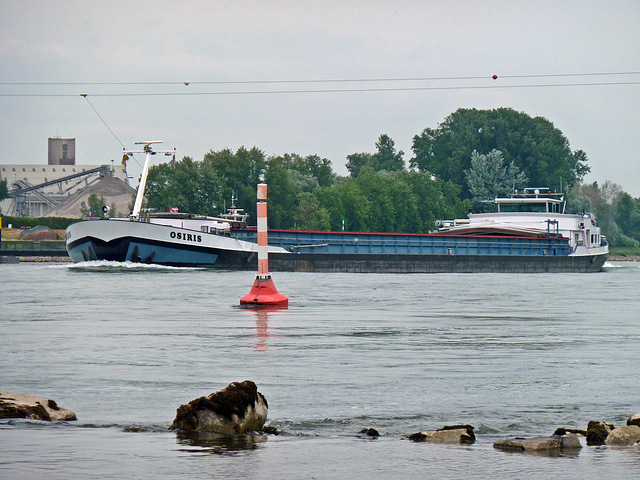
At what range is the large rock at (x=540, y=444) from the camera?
7051 mm

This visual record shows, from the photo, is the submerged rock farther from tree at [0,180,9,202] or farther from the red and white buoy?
tree at [0,180,9,202]

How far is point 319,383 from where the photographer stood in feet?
33.9

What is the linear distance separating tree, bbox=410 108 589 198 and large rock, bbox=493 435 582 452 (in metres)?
125

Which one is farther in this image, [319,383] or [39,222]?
[39,222]

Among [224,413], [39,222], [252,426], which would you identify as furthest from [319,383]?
[39,222]

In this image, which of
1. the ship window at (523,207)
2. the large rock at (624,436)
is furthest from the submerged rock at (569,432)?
the ship window at (523,207)

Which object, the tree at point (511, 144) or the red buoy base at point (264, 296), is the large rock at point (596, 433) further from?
the tree at point (511, 144)

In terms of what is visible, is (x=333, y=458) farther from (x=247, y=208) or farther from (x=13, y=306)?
(x=247, y=208)

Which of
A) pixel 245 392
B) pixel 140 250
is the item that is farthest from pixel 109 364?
pixel 140 250

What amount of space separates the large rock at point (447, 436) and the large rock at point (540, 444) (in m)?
0.27

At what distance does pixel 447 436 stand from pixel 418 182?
113 m

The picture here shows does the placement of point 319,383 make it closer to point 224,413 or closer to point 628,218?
point 224,413

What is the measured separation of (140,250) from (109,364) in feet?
115

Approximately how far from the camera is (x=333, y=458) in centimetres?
672
